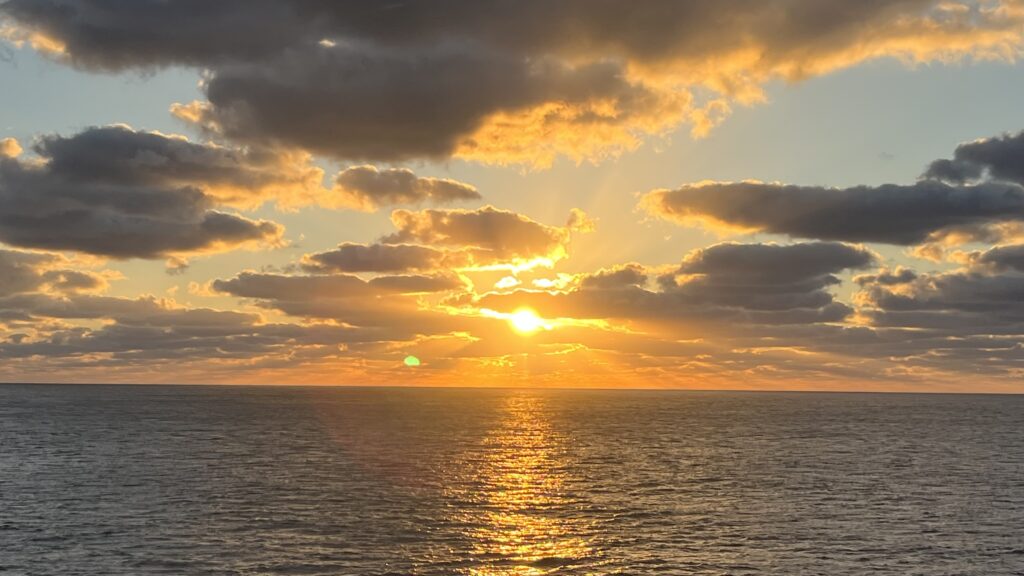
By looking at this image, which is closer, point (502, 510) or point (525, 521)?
point (525, 521)

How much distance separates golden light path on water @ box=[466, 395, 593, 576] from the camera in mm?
55844

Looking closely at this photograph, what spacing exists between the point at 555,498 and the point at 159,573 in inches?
1534

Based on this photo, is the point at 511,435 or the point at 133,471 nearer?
the point at 133,471

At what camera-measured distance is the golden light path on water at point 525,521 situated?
183 feet

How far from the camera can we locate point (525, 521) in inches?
2729

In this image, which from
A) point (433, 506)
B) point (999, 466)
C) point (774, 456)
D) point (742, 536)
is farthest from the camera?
point (774, 456)

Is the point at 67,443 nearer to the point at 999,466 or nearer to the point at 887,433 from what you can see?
the point at 999,466

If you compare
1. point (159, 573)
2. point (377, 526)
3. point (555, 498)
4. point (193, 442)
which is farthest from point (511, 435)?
point (159, 573)

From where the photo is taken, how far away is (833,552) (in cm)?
5875

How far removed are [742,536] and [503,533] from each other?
17.4 metres

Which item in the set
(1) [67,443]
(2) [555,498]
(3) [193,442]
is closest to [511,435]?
(3) [193,442]

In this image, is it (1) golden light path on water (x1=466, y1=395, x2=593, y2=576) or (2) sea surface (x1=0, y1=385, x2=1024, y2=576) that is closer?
(2) sea surface (x1=0, y1=385, x2=1024, y2=576)

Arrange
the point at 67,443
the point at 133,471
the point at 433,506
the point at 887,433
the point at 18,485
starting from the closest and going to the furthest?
the point at 433,506 → the point at 18,485 → the point at 133,471 → the point at 67,443 → the point at 887,433

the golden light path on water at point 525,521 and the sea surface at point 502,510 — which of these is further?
the golden light path on water at point 525,521
